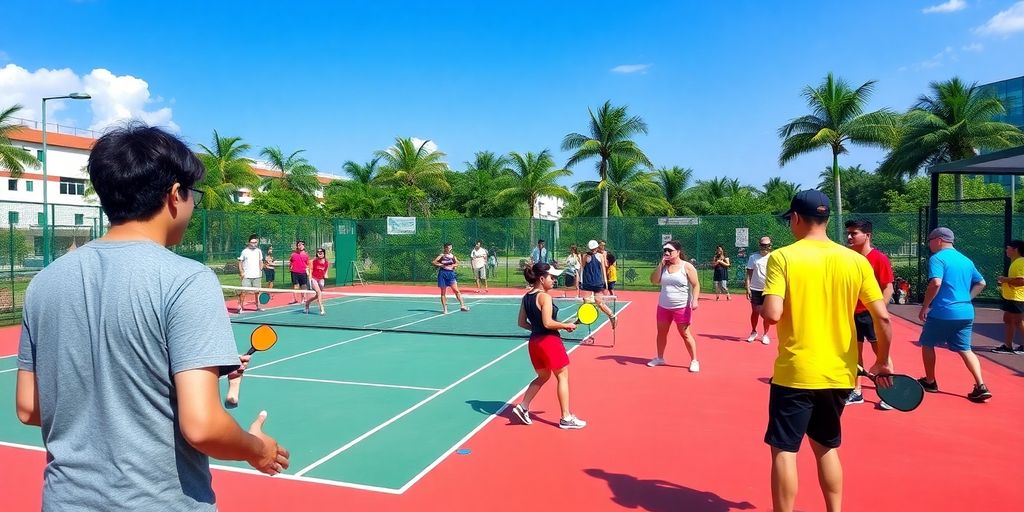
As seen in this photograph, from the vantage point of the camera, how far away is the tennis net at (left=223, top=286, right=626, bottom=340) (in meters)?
13.6

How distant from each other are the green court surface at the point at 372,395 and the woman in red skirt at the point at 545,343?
822 mm

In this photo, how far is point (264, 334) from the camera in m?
3.40

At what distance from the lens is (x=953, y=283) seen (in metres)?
7.41

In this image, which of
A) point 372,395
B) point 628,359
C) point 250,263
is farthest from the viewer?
point 250,263

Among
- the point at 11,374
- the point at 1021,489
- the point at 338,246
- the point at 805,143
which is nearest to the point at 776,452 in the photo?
the point at 1021,489

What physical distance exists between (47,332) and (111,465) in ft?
1.32

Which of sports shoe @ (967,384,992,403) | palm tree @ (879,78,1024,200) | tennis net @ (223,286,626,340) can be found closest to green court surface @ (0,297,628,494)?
tennis net @ (223,286,626,340)

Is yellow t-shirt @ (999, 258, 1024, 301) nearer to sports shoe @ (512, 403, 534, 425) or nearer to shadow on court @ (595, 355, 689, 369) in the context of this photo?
shadow on court @ (595, 355, 689, 369)

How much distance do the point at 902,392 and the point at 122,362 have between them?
15.2 ft

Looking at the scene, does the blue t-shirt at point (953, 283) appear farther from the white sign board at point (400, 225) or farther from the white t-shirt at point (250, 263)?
the white sign board at point (400, 225)

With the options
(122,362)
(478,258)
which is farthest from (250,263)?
(122,362)

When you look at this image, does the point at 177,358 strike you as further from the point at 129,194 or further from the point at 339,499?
the point at 339,499

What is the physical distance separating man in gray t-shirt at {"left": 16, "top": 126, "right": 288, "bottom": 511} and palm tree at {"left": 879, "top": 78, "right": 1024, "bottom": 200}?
2853 cm

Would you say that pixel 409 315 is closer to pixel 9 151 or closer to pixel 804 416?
pixel 804 416
